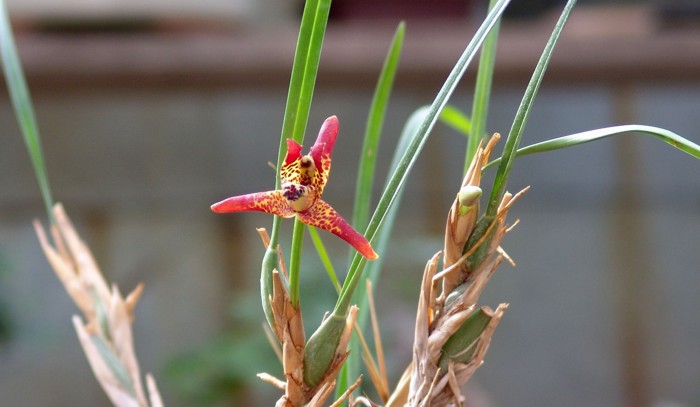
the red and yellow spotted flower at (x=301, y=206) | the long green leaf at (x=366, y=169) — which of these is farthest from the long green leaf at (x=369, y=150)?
the red and yellow spotted flower at (x=301, y=206)

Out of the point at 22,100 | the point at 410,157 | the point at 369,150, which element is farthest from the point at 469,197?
the point at 22,100

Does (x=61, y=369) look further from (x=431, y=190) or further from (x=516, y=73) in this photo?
(x=516, y=73)

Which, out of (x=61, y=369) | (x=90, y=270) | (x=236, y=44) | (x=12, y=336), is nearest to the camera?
(x=90, y=270)

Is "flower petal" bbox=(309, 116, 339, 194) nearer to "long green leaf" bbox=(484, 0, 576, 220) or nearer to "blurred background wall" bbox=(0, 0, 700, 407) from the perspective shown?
"long green leaf" bbox=(484, 0, 576, 220)

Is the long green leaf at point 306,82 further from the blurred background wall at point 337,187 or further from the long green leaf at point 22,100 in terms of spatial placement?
the blurred background wall at point 337,187

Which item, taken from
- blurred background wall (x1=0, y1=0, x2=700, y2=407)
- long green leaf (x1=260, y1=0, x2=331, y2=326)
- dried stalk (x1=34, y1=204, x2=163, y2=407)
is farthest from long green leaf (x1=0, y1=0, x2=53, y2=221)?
blurred background wall (x1=0, y1=0, x2=700, y2=407)

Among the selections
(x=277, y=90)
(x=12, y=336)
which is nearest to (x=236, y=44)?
(x=277, y=90)

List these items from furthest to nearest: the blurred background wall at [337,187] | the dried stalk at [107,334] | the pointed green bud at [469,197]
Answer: the blurred background wall at [337,187] < the dried stalk at [107,334] < the pointed green bud at [469,197]

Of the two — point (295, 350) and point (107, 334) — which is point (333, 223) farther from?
point (107, 334)
